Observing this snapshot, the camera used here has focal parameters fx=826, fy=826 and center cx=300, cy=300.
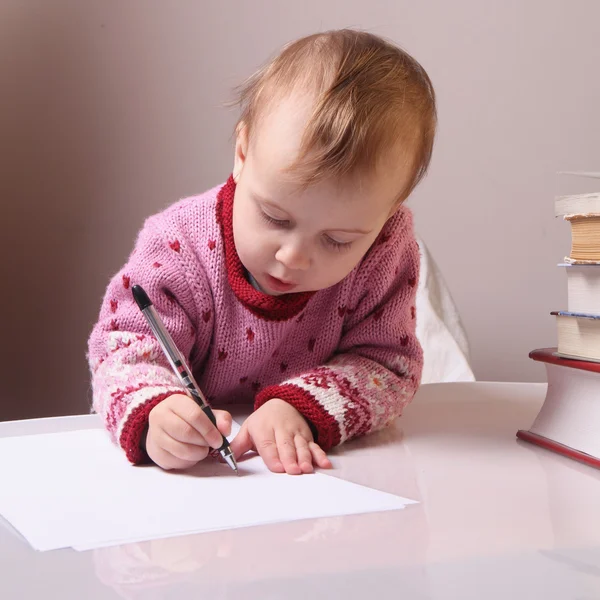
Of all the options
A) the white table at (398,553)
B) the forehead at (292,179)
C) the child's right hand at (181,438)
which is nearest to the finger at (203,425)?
the child's right hand at (181,438)

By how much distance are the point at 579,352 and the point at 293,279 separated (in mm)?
268

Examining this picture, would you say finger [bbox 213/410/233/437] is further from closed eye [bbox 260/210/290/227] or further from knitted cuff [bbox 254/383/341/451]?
closed eye [bbox 260/210/290/227]

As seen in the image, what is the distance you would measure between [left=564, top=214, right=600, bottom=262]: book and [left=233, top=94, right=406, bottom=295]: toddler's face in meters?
0.17

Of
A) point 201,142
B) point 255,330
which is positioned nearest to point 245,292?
point 255,330

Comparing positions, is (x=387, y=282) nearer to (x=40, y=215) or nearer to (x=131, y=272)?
(x=131, y=272)

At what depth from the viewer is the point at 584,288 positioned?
2.36ft

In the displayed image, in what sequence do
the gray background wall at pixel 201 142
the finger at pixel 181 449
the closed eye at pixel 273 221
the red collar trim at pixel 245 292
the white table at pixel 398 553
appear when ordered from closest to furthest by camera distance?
the white table at pixel 398 553 → the finger at pixel 181 449 → the closed eye at pixel 273 221 → the red collar trim at pixel 245 292 → the gray background wall at pixel 201 142

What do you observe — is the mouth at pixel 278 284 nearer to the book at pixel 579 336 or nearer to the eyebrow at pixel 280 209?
the eyebrow at pixel 280 209

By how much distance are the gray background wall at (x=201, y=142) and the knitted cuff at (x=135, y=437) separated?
3.78 feet

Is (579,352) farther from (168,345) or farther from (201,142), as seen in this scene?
(201,142)

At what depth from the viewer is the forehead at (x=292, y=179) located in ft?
2.37

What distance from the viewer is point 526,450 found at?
0.74 meters

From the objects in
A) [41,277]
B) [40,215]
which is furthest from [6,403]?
[40,215]

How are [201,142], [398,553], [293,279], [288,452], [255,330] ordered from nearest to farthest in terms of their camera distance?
[398,553] → [288,452] → [293,279] → [255,330] → [201,142]
